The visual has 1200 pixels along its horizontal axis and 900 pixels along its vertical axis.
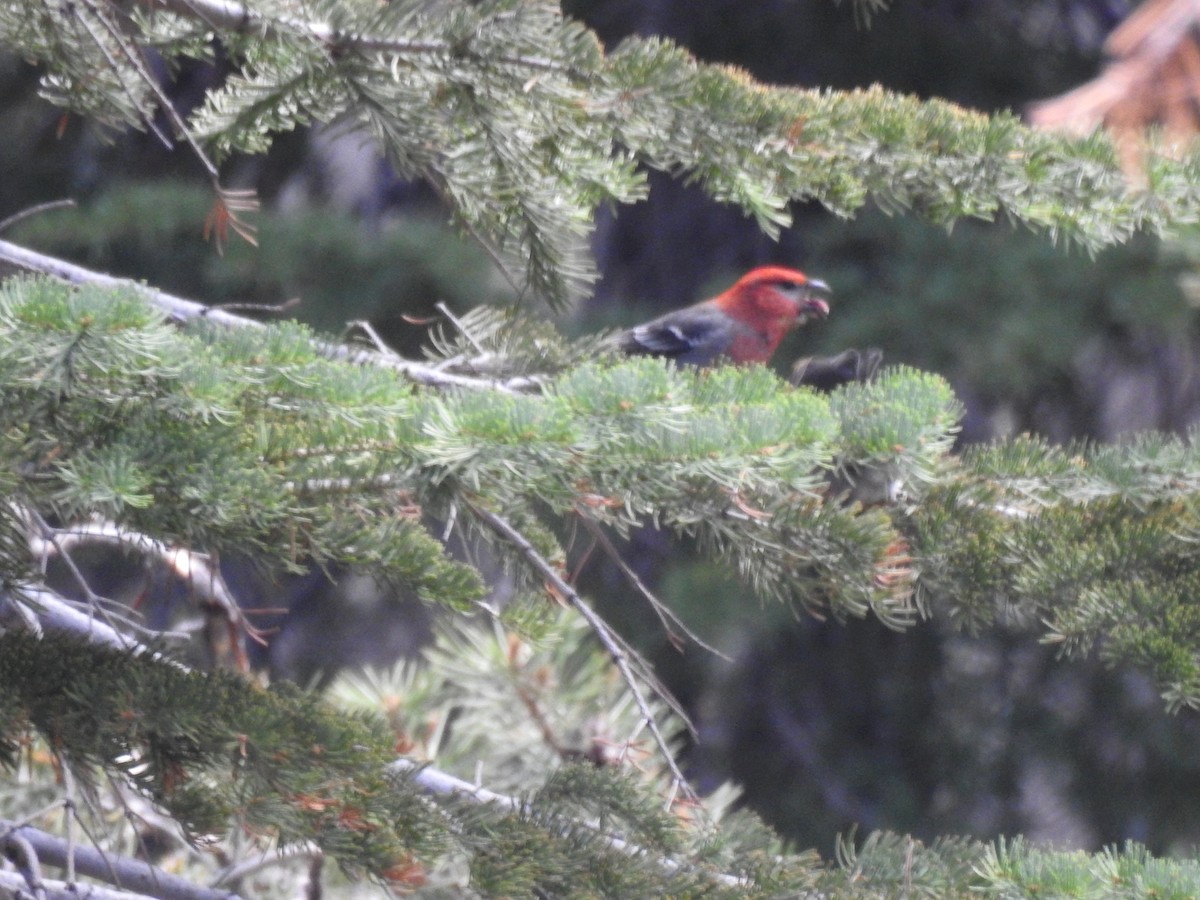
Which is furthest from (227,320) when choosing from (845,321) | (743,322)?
(845,321)

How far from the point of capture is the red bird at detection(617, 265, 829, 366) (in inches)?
165

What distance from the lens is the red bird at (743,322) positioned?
4.19 metres

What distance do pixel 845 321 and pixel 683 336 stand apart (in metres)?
0.68

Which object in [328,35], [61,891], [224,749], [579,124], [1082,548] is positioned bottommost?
[61,891]

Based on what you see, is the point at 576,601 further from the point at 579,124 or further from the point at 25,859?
the point at 25,859

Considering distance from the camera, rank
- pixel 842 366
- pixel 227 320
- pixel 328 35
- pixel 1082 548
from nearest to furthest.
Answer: pixel 328 35 → pixel 1082 548 → pixel 227 320 → pixel 842 366

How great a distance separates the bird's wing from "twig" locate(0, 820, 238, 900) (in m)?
2.58

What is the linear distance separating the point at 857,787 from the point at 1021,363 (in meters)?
1.92

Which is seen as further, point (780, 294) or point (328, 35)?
point (780, 294)

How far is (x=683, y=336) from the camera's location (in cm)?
421

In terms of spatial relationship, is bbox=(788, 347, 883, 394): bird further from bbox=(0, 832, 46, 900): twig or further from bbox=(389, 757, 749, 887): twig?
bbox=(0, 832, 46, 900): twig

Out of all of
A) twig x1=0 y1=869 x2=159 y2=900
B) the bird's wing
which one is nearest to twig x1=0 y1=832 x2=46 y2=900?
twig x1=0 y1=869 x2=159 y2=900

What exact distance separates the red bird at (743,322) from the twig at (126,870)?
104 inches

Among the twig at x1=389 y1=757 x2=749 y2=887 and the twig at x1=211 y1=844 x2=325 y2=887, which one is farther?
the twig at x1=211 y1=844 x2=325 y2=887
